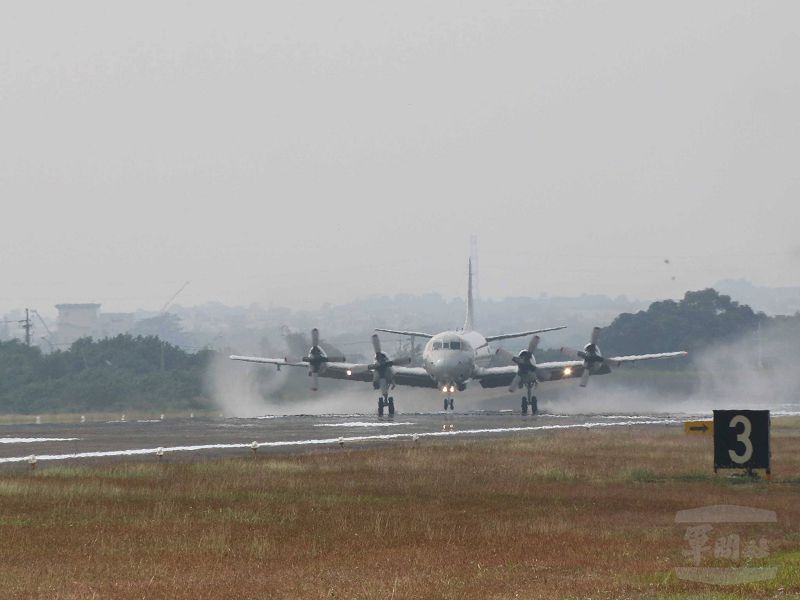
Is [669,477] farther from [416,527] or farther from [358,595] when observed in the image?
[358,595]

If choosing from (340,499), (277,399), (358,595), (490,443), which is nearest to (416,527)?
(340,499)

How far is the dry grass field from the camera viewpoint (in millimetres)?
19844

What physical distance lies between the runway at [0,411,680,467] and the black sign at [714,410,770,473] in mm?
18498

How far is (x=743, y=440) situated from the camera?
37406mm

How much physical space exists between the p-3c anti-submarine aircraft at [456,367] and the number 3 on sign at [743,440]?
50.7 metres

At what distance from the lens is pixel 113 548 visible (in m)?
23.9

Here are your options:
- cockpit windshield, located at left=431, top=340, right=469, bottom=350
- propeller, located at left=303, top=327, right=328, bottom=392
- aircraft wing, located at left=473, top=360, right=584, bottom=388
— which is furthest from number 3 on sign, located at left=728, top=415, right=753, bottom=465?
propeller, located at left=303, top=327, right=328, bottom=392

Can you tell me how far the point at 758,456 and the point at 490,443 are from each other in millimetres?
19779

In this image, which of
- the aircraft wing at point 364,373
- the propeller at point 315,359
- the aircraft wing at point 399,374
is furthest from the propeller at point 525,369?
the propeller at point 315,359

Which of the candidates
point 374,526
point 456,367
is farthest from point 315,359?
point 374,526

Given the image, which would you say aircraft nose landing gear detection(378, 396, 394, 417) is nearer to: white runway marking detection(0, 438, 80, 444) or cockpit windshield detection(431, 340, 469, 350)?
cockpit windshield detection(431, 340, 469, 350)

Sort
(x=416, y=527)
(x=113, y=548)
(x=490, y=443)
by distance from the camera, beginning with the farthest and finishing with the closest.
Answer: (x=490, y=443), (x=416, y=527), (x=113, y=548)

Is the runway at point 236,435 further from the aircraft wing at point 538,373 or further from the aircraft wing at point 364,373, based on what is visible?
the aircraft wing at point 538,373

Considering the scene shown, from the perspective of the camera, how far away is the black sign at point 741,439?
1421 inches
